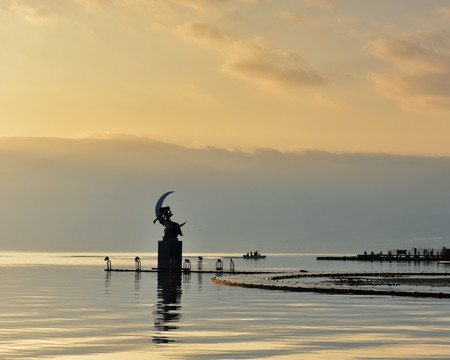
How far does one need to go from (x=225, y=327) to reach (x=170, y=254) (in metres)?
71.7

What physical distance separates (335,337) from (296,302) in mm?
18158

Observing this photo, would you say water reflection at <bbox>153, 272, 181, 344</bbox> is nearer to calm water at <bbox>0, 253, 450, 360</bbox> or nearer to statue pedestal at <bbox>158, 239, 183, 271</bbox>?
calm water at <bbox>0, 253, 450, 360</bbox>

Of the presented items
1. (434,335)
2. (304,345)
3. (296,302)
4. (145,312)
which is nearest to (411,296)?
(296,302)

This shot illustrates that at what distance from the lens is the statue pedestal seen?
103562 mm

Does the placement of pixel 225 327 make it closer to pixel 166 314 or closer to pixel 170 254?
pixel 166 314

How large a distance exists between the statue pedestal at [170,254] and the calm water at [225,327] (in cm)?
5040

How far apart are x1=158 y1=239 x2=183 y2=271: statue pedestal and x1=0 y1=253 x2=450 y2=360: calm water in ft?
165

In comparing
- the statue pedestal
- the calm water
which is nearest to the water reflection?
the calm water

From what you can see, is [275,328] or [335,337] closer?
[335,337]

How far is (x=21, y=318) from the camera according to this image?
37281mm

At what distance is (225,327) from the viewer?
33.3m

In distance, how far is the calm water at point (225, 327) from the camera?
84.3ft

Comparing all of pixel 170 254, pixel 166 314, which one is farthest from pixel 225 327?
pixel 170 254

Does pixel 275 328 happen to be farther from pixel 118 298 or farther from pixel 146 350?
pixel 118 298
